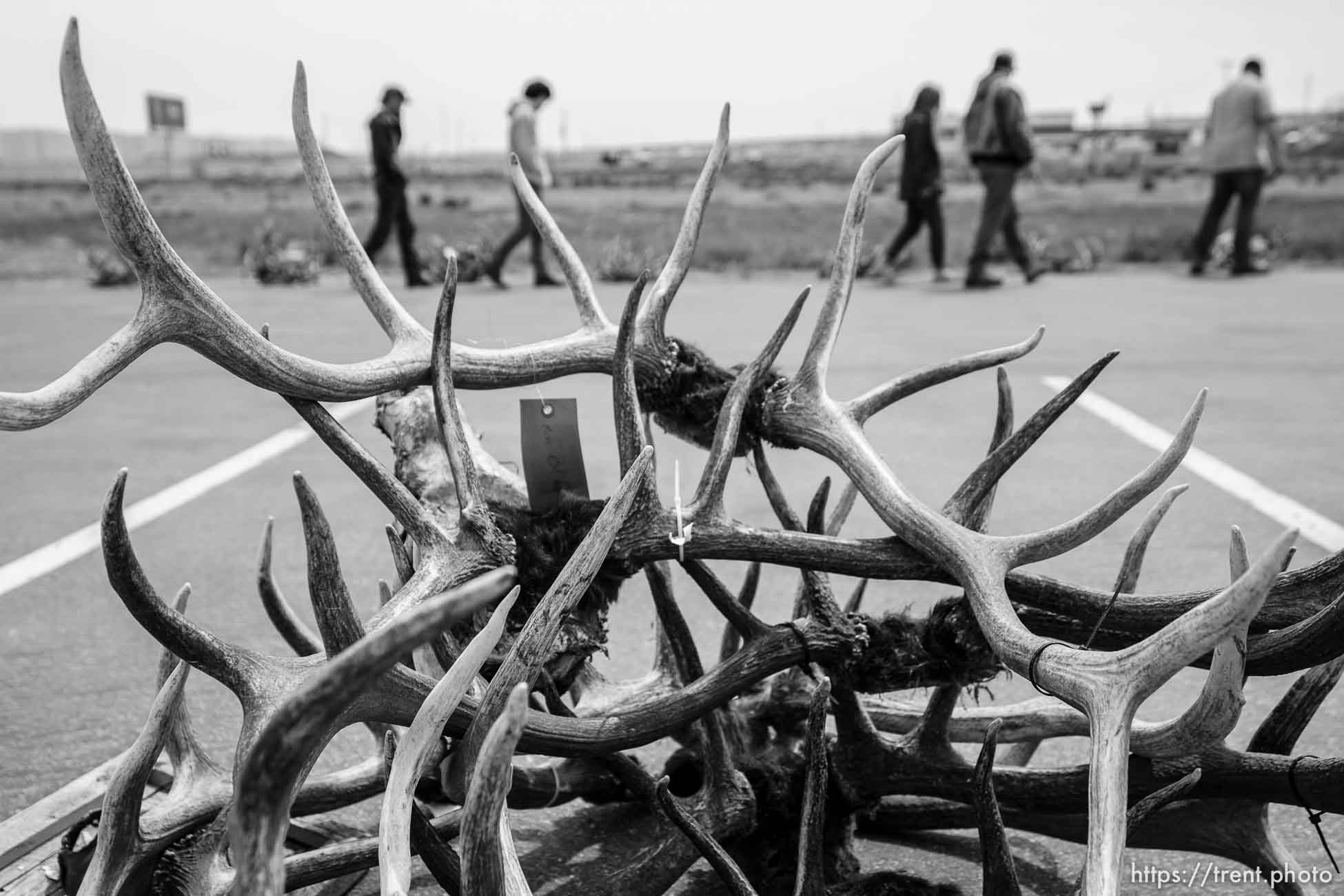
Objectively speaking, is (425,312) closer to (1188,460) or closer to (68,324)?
(68,324)

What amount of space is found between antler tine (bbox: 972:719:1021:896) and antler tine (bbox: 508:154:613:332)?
1.14 metres

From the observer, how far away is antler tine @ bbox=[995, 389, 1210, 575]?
1.70 m

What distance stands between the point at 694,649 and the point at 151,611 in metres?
0.90

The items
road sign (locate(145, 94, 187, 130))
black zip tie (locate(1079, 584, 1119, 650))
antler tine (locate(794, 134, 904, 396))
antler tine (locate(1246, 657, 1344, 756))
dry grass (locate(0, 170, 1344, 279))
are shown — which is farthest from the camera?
road sign (locate(145, 94, 187, 130))

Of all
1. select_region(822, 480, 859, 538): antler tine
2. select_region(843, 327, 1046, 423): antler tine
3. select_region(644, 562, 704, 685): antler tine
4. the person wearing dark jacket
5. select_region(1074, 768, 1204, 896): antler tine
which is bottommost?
select_region(1074, 768, 1204, 896): antler tine

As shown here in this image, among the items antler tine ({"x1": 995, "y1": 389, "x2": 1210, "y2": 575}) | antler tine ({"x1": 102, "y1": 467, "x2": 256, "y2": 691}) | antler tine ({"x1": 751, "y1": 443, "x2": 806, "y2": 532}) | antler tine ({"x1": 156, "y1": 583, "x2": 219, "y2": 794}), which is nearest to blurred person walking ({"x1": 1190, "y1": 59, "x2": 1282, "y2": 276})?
antler tine ({"x1": 751, "y1": 443, "x2": 806, "y2": 532})

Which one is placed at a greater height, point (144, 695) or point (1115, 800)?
point (1115, 800)

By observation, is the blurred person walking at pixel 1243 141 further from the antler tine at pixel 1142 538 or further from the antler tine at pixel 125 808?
the antler tine at pixel 125 808

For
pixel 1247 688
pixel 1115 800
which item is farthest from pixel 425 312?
pixel 1115 800

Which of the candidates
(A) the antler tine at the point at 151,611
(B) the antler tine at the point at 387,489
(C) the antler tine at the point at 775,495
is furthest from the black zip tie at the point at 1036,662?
(A) the antler tine at the point at 151,611

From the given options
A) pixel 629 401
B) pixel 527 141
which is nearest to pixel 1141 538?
pixel 629 401

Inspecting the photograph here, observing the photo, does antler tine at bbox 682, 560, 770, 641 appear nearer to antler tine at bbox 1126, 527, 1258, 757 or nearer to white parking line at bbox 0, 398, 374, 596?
antler tine at bbox 1126, 527, 1258, 757

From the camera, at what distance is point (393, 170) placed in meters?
12.2

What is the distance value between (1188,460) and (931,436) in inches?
49.1
